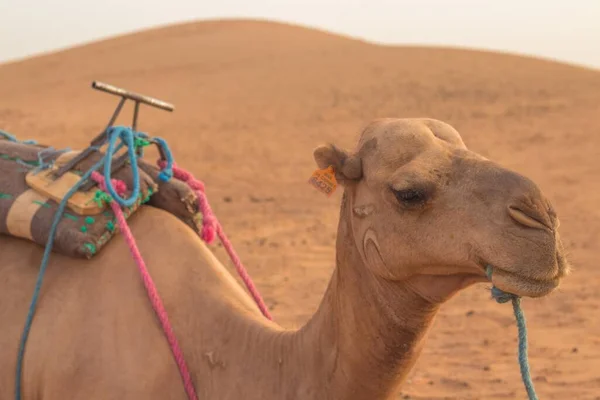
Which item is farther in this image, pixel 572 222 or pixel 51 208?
pixel 572 222

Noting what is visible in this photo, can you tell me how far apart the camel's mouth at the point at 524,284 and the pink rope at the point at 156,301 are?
1.26 meters

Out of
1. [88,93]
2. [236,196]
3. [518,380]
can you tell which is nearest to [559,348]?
[518,380]

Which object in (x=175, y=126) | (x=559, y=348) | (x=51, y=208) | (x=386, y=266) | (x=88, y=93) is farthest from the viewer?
(x=88, y=93)

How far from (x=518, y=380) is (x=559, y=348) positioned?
72 centimetres

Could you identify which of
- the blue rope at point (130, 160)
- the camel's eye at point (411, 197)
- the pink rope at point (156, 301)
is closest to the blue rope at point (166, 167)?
the blue rope at point (130, 160)

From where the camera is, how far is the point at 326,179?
2504 millimetres

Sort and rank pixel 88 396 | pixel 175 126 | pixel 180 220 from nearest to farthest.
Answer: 1. pixel 88 396
2. pixel 180 220
3. pixel 175 126

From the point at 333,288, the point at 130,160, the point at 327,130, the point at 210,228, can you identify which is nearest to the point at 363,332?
the point at 333,288

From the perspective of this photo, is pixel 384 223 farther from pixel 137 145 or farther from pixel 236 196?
pixel 236 196

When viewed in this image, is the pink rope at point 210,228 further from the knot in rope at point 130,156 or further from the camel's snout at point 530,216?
the camel's snout at point 530,216

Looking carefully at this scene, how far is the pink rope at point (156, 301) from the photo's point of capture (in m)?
2.61

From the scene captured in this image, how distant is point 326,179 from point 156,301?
2.67 feet

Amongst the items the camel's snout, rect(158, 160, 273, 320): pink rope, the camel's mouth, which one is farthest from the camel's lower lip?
rect(158, 160, 273, 320): pink rope

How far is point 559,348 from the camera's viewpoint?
581 cm
